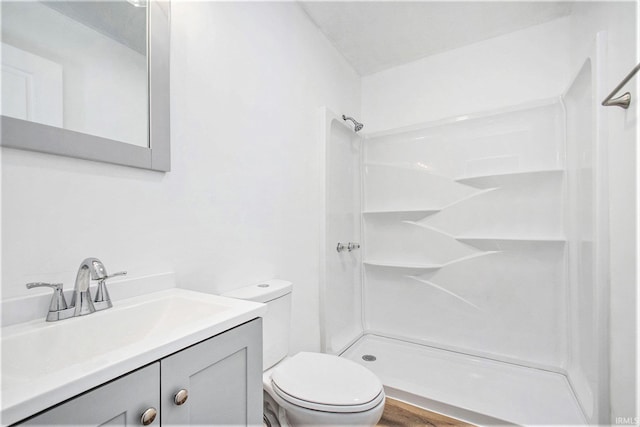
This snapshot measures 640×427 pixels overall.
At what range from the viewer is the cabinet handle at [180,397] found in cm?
62

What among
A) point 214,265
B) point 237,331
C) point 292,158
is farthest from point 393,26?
point 237,331

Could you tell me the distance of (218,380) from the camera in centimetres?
73

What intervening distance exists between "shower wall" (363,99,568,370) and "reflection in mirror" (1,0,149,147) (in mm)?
1973

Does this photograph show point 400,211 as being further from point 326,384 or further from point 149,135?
point 149,135

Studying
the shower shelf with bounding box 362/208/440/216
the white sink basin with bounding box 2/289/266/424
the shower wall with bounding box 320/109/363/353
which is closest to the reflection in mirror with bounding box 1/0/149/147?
the white sink basin with bounding box 2/289/266/424

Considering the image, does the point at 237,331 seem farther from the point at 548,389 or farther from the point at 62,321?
the point at 548,389

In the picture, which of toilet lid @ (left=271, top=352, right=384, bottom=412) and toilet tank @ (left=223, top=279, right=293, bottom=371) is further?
toilet tank @ (left=223, top=279, right=293, bottom=371)

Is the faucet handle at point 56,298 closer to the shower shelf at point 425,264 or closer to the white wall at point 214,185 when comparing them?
the white wall at point 214,185

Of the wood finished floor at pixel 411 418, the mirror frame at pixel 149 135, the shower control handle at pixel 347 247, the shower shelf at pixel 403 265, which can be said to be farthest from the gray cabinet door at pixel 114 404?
the shower shelf at pixel 403 265

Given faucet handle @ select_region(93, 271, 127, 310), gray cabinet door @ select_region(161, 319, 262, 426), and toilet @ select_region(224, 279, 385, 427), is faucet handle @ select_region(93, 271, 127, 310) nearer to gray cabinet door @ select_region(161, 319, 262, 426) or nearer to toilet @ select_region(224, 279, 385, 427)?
gray cabinet door @ select_region(161, 319, 262, 426)

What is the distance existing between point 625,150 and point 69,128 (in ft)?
6.58

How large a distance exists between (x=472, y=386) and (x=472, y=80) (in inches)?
85.6

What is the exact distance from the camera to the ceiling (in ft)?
6.16

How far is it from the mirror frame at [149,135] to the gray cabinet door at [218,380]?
0.64 meters
